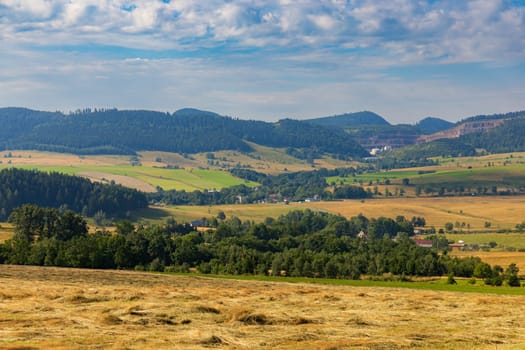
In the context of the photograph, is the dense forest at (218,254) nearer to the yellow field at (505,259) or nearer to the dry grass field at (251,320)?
the yellow field at (505,259)

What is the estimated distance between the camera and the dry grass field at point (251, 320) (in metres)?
25.5

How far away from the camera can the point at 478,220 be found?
7618 inches

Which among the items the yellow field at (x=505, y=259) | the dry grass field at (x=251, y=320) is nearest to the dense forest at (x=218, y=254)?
the yellow field at (x=505, y=259)

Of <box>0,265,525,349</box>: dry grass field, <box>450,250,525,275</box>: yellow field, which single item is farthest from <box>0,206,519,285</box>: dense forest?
<box>0,265,525,349</box>: dry grass field

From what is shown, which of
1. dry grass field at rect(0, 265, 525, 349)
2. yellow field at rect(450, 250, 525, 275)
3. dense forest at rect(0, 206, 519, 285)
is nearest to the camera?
dry grass field at rect(0, 265, 525, 349)

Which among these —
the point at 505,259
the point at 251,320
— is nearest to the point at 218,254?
the point at 505,259

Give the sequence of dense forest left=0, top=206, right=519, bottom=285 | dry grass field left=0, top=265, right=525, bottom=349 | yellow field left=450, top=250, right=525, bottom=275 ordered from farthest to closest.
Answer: yellow field left=450, top=250, right=525, bottom=275, dense forest left=0, top=206, right=519, bottom=285, dry grass field left=0, top=265, right=525, bottom=349

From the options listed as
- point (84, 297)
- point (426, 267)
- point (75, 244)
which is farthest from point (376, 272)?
point (84, 297)

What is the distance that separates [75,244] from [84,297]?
54.8 metres

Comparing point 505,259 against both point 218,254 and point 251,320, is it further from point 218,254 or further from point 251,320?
point 251,320

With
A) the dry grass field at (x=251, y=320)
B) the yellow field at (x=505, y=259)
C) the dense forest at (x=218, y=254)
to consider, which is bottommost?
the yellow field at (x=505, y=259)

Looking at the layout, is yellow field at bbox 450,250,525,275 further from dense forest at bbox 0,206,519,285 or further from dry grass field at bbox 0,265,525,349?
dry grass field at bbox 0,265,525,349

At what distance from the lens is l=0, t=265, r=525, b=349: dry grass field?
25.5 meters

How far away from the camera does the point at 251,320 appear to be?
103ft
